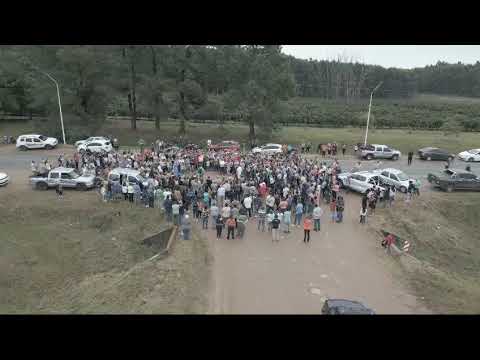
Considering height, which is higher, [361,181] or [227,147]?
[227,147]

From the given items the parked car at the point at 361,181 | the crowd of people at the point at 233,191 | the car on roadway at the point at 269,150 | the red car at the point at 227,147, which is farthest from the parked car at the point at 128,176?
the parked car at the point at 361,181

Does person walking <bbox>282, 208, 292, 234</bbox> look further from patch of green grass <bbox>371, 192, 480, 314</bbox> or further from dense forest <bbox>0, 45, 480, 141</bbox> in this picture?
dense forest <bbox>0, 45, 480, 141</bbox>

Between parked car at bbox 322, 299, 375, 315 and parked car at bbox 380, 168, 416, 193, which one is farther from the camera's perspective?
parked car at bbox 380, 168, 416, 193

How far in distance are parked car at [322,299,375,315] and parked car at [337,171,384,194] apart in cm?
1309

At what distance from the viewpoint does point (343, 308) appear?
13055 millimetres

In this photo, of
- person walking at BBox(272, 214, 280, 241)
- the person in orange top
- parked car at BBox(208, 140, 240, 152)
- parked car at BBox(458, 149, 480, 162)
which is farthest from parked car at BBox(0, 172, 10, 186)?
parked car at BBox(458, 149, 480, 162)

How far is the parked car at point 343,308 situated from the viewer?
12828mm

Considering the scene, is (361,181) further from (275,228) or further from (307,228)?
(275,228)

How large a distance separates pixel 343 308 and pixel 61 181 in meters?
19.5

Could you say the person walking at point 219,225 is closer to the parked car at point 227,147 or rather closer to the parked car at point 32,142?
the parked car at point 227,147

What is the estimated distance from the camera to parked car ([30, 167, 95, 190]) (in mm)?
25328

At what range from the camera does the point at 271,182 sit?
24.0 metres

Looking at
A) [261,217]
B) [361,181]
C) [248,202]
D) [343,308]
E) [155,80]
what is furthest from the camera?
[155,80]

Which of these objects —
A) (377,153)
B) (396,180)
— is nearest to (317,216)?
(396,180)
